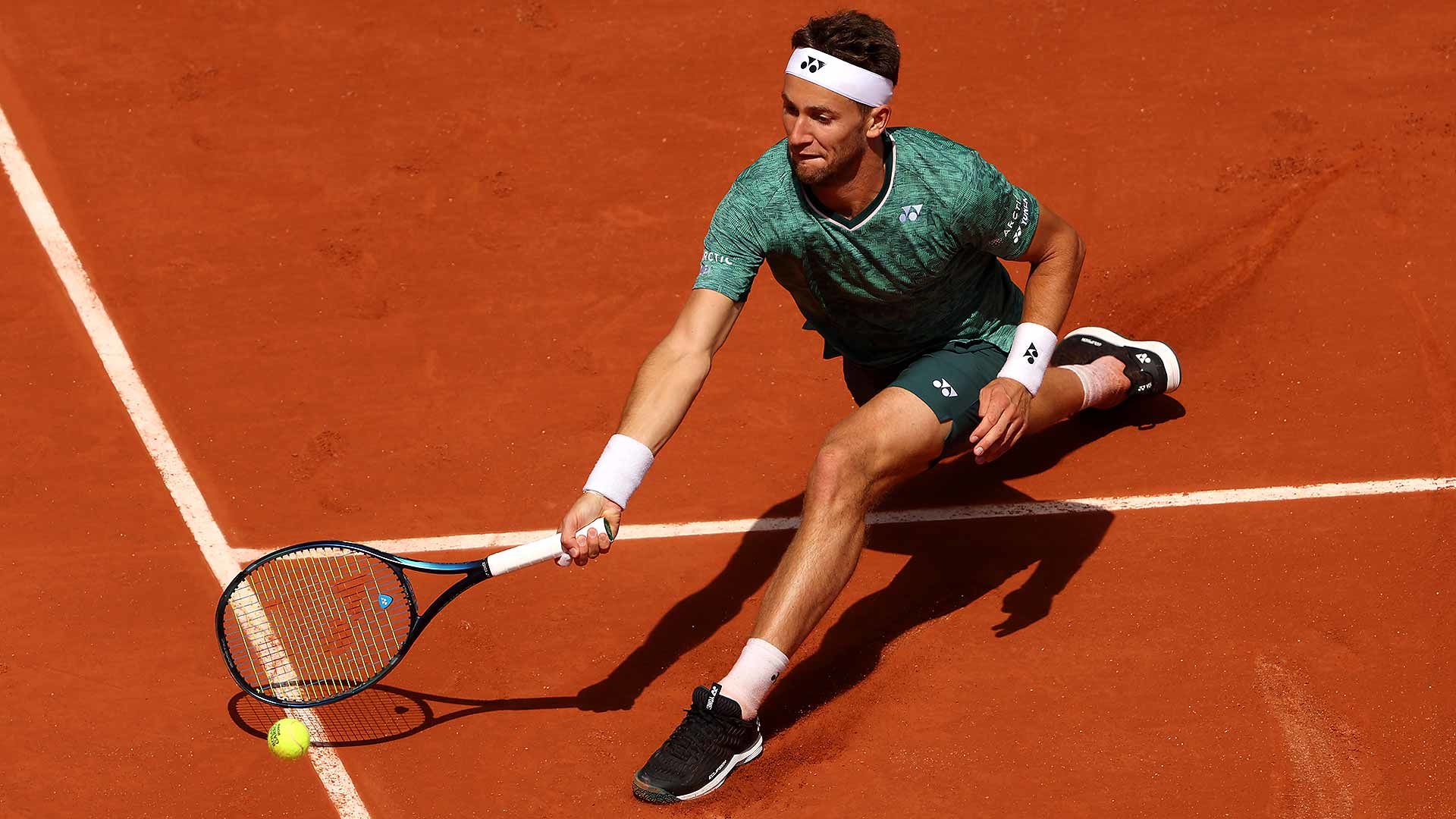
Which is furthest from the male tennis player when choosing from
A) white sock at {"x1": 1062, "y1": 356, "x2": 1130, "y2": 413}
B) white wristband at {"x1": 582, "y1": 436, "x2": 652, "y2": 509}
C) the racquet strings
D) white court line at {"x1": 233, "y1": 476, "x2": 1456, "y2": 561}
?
→ the racquet strings

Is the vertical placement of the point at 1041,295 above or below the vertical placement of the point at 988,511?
above

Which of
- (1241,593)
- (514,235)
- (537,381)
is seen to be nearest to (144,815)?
(537,381)

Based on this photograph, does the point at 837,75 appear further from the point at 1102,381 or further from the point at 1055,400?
the point at 1102,381

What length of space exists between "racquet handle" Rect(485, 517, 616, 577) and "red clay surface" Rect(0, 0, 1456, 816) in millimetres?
769

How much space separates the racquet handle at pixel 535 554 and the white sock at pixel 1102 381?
7.18 feet

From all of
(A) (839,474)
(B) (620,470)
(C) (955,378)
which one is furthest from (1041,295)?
(B) (620,470)

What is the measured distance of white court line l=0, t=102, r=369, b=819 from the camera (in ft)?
17.6

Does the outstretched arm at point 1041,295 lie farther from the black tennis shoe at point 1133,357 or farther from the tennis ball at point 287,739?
the tennis ball at point 287,739

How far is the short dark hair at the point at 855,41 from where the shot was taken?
16.3ft

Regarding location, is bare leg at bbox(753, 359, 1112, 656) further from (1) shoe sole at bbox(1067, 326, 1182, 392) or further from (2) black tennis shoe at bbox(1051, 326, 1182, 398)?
(1) shoe sole at bbox(1067, 326, 1182, 392)

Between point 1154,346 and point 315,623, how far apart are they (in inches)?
139

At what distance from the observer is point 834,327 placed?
5.64 m

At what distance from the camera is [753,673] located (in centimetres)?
496

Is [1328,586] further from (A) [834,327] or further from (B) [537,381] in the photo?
(B) [537,381]
